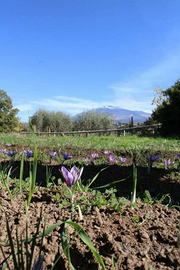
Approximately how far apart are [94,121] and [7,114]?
9663 millimetres

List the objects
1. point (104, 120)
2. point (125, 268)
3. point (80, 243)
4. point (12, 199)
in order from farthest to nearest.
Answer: point (104, 120), point (12, 199), point (80, 243), point (125, 268)

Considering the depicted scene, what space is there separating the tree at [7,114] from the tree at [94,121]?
7.58 meters

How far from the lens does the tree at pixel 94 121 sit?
25.5m

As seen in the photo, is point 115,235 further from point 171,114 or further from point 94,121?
point 94,121

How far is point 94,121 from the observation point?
25719mm

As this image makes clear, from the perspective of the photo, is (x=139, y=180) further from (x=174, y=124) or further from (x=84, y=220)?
(x=174, y=124)

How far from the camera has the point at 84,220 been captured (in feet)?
3.34

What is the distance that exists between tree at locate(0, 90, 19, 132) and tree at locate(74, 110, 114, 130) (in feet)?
24.9

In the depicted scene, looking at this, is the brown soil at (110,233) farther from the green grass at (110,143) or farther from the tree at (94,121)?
the tree at (94,121)

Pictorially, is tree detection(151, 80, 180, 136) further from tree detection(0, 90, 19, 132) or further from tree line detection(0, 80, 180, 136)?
tree detection(0, 90, 19, 132)

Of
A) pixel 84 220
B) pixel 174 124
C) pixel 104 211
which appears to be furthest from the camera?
pixel 174 124

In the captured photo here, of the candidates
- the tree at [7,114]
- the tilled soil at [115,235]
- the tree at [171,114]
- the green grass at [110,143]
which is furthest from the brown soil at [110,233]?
the tree at [7,114]

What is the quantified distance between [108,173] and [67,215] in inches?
58.1

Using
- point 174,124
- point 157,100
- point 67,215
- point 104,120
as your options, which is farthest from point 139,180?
point 104,120
